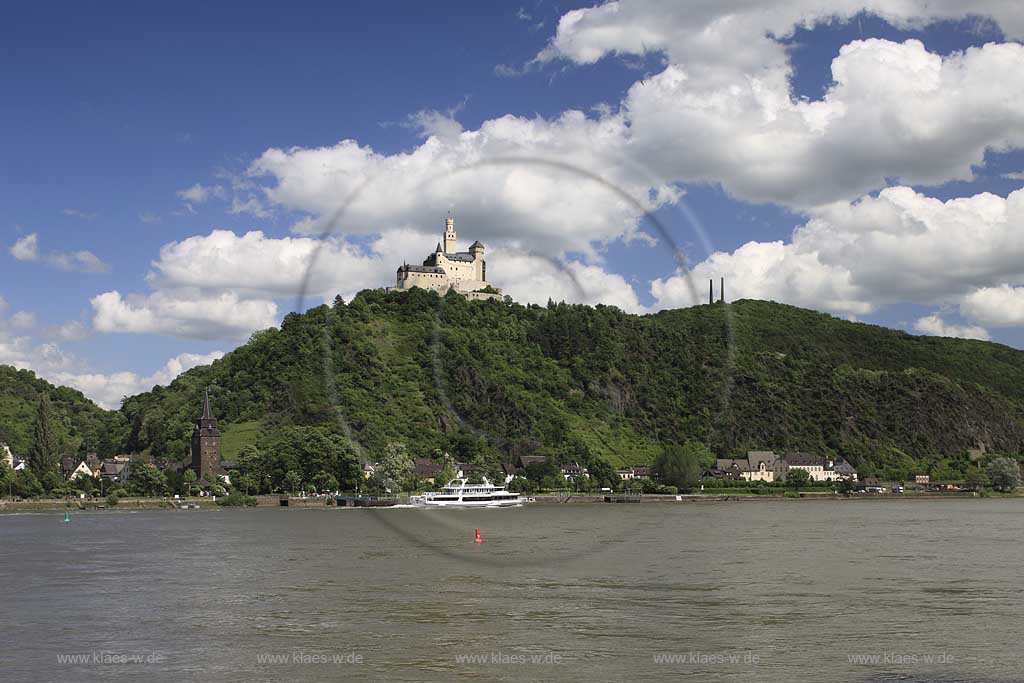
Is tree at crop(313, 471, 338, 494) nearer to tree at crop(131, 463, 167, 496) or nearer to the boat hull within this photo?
the boat hull

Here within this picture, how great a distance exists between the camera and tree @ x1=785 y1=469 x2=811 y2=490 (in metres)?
169

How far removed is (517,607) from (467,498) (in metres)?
87.2

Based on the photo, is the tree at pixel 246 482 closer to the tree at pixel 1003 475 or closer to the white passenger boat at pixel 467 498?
the white passenger boat at pixel 467 498

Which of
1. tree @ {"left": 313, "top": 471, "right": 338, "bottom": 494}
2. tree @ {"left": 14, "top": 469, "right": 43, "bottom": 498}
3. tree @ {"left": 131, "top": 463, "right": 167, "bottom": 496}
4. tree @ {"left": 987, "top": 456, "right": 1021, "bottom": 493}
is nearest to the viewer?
tree @ {"left": 14, "top": 469, "right": 43, "bottom": 498}

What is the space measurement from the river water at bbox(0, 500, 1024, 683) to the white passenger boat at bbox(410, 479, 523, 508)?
1891 inches

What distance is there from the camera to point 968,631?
112ft

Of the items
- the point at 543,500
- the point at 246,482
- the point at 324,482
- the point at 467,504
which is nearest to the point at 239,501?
the point at 246,482

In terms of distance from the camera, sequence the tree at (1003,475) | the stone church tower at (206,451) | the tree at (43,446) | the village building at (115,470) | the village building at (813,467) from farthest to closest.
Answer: the village building at (813,467) < the tree at (1003,475) < the village building at (115,470) < the stone church tower at (206,451) < the tree at (43,446)

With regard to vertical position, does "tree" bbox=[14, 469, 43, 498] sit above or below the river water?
above

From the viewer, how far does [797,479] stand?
169 meters

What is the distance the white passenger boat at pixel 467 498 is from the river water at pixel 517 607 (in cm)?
4802

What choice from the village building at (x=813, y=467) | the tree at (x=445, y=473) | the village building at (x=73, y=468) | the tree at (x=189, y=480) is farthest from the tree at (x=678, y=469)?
the village building at (x=73, y=468)

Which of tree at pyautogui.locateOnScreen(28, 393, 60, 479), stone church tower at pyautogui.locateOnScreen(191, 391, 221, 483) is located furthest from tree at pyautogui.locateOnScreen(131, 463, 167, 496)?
stone church tower at pyautogui.locateOnScreen(191, 391, 221, 483)

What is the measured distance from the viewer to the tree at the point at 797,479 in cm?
16862
